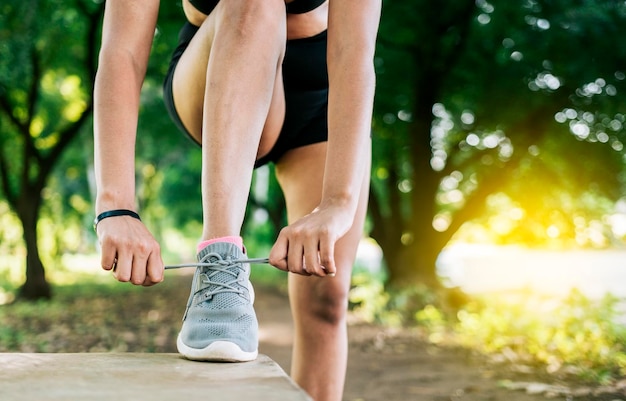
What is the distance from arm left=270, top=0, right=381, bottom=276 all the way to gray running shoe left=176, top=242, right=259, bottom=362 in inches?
4.6

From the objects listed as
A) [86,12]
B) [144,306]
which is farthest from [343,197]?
[144,306]

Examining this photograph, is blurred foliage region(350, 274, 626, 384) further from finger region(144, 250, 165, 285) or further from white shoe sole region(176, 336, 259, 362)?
finger region(144, 250, 165, 285)

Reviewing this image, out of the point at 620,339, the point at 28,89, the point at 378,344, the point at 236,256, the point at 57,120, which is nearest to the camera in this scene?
the point at 236,256

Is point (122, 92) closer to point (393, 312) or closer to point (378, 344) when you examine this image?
point (378, 344)

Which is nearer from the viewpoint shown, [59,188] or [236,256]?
[236,256]

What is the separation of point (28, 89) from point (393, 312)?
245 inches

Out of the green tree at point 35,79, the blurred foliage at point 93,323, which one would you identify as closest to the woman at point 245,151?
the blurred foliage at point 93,323

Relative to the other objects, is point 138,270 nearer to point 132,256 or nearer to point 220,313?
point 132,256

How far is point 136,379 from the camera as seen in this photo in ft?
3.64

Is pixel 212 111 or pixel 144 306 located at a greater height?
pixel 212 111

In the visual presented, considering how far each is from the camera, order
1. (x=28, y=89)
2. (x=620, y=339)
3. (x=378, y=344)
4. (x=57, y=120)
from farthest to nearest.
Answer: (x=57, y=120), (x=28, y=89), (x=378, y=344), (x=620, y=339)

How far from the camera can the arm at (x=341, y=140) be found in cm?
127

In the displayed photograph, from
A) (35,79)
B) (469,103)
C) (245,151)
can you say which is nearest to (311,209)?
(245,151)

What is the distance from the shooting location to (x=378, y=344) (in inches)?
235
